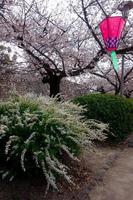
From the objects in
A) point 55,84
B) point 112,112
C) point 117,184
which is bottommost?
point 117,184

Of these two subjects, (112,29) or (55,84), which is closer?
(112,29)

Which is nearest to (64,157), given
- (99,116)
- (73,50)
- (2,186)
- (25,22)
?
(2,186)

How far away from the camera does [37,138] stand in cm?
344

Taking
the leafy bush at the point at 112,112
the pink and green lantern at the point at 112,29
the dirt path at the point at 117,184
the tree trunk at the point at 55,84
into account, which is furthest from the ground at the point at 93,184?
the tree trunk at the point at 55,84

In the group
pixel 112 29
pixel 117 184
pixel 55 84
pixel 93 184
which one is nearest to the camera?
pixel 93 184

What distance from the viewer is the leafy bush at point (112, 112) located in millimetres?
5910

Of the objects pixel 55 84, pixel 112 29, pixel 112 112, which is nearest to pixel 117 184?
pixel 112 112

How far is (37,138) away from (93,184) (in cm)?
103

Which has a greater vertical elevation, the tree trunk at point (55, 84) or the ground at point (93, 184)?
the tree trunk at point (55, 84)

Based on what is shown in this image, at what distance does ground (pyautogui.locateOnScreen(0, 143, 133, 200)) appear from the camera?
10.7ft

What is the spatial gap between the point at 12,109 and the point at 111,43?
324 centimetres

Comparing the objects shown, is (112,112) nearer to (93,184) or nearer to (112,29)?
(112,29)

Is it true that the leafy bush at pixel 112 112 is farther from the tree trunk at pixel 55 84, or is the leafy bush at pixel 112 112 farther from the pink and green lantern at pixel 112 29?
the tree trunk at pixel 55 84

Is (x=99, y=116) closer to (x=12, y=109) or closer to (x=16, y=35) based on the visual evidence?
(x=12, y=109)
